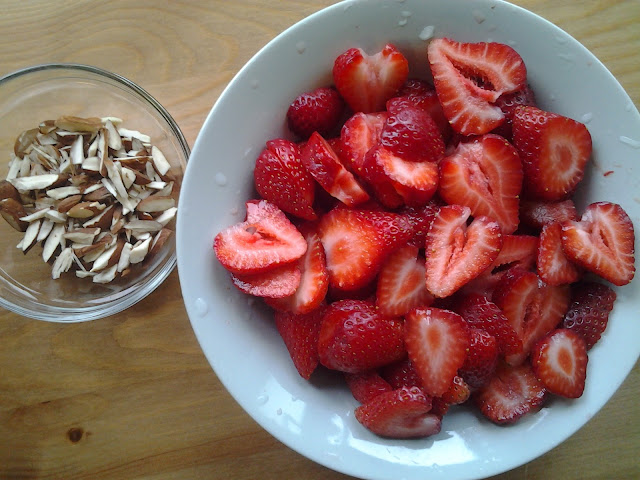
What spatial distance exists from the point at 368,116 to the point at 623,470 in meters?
0.87

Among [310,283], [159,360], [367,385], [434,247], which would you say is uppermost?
[434,247]

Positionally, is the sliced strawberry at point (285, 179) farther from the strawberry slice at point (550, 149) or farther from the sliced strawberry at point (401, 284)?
the strawberry slice at point (550, 149)

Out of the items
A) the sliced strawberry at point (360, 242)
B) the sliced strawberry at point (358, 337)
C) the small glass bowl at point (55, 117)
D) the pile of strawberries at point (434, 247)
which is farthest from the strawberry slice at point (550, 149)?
the small glass bowl at point (55, 117)

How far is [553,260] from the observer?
0.88 metres

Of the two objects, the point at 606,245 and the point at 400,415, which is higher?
the point at 606,245

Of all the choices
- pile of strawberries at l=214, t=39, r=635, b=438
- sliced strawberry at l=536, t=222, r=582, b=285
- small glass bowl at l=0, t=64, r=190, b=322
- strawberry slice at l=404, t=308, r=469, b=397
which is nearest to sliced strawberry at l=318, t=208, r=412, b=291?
pile of strawberries at l=214, t=39, r=635, b=438

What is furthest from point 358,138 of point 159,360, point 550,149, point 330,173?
point 159,360

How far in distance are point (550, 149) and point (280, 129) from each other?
446 mm

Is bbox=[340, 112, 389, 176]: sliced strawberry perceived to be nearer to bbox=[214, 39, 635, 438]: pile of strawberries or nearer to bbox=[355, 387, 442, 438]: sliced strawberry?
bbox=[214, 39, 635, 438]: pile of strawberries

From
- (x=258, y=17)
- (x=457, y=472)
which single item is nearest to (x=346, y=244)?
(x=457, y=472)

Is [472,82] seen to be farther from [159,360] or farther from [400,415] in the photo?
[159,360]

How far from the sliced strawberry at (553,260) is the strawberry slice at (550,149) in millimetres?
64

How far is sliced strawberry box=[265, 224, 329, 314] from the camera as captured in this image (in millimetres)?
854

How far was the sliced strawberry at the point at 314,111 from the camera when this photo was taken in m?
0.89
